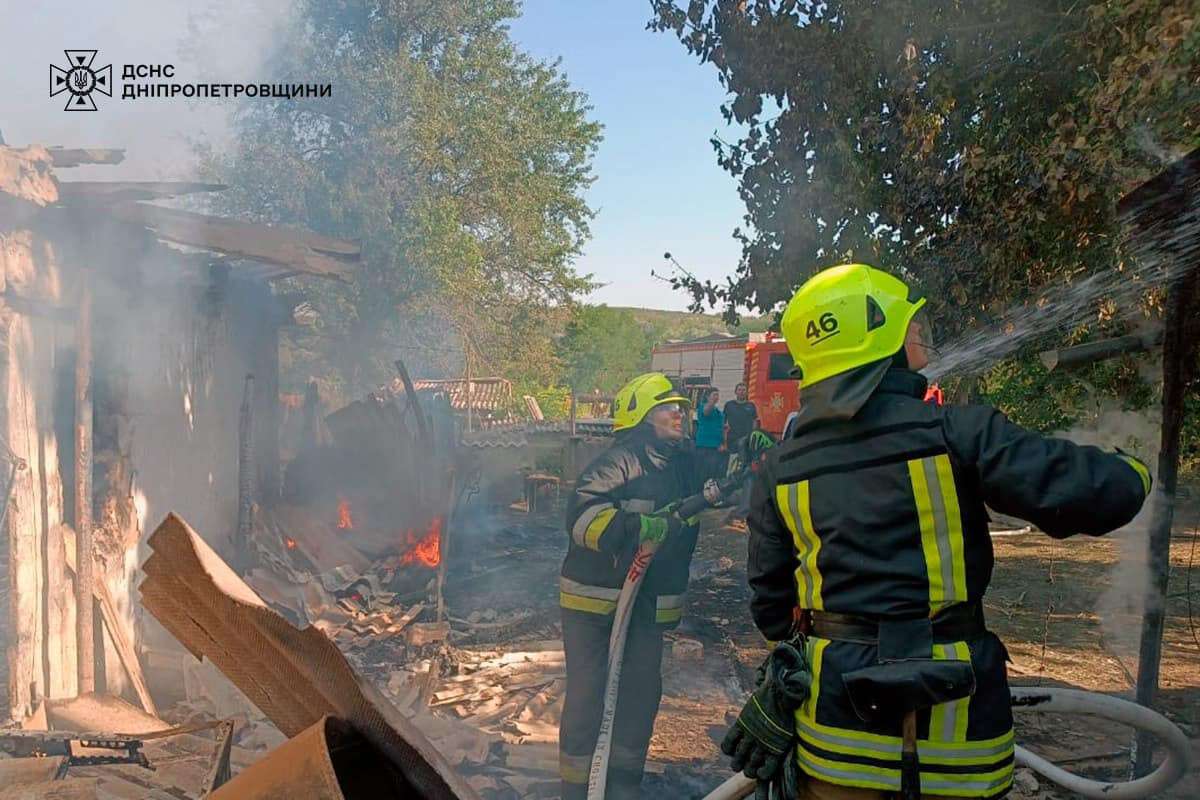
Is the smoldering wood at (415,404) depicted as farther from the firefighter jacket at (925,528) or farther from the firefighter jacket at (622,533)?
the firefighter jacket at (925,528)

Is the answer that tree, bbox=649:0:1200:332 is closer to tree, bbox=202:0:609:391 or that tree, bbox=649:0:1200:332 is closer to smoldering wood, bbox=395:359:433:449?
smoldering wood, bbox=395:359:433:449

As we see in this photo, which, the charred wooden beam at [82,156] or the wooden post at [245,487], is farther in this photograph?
the wooden post at [245,487]

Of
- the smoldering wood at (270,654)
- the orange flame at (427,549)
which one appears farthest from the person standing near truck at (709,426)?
the smoldering wood at (270,654)

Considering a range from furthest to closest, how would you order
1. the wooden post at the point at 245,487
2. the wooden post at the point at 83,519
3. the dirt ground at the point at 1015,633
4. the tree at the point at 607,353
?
1. the tree at the point at 607,353
2. the wooden post at the point at 245,487
3. the wooden post at the point at 83,519
4. the dirt ground at the point at 1015,633

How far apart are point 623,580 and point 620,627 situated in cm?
23

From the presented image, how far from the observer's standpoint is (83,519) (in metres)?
5.78

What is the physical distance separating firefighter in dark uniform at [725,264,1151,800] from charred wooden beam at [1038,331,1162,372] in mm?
2107

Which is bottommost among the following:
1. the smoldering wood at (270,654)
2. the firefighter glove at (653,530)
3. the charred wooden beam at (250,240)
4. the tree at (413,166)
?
the firefighter glove at (653,530)

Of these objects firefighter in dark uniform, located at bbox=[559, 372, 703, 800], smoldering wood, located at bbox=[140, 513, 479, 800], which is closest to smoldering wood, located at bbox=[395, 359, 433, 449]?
firefighter in dark uniform, located at bbox=[559, 372, 703, 800]

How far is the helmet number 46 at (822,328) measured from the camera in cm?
229

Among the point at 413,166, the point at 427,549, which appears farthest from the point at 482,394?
the point at 427,549

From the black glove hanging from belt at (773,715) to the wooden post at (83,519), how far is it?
5.01 meters

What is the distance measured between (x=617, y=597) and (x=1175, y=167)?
9.52ft

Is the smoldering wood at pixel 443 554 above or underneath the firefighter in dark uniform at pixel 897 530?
underneath
